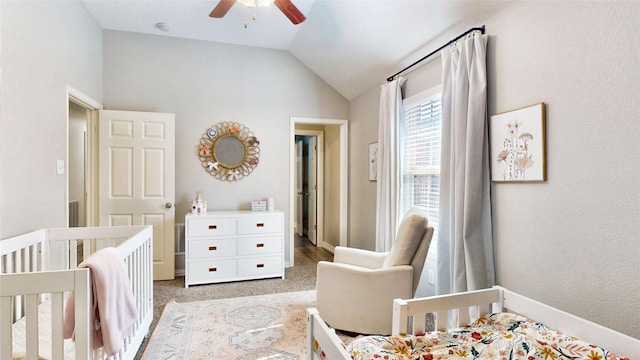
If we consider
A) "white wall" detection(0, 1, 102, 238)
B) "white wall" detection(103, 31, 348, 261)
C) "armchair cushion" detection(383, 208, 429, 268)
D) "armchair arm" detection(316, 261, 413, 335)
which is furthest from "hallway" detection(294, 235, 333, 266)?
"white wall" detection(0, 1, 102, 238)

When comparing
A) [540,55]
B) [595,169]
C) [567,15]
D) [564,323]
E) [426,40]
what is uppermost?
[426,40]

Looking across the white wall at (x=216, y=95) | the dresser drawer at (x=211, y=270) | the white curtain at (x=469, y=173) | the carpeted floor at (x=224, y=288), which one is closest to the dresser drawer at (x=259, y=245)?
the dresser drawer at (x=211, y=270)

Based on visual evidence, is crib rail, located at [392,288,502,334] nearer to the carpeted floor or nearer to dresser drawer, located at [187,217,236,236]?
the carpeted floor

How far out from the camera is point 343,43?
3346mm

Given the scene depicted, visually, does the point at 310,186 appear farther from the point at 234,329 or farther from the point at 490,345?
the point at 490,345

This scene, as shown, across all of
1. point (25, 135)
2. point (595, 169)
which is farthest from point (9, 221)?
point (595, 169)

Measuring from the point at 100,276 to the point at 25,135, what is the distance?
1421 mm

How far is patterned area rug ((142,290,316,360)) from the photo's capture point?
82.5 inches

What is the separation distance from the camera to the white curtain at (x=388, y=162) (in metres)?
3.09

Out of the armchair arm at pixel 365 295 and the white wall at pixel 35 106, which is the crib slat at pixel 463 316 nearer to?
the armchair arm at pixel 365 295

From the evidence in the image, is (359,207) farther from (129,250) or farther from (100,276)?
(100,276)

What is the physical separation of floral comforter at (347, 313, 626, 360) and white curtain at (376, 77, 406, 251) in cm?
183

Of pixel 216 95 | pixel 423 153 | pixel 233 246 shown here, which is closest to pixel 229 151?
pixel 216 95

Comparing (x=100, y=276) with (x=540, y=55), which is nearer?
(x=100, y=276)
